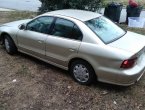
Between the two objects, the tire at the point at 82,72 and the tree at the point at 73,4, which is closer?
the tire at the point at 82,72

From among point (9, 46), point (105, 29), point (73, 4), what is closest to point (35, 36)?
point (9, 46)

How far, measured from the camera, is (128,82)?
5.00 meters

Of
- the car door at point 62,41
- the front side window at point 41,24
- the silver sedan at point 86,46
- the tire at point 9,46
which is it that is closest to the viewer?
the silver sedan at point 86,46

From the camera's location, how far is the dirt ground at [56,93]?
4.93 meters

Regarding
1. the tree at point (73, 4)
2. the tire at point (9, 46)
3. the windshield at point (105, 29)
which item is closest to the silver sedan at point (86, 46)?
the windshield at point (105, 29)

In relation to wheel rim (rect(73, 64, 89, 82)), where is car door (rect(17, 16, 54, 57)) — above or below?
above

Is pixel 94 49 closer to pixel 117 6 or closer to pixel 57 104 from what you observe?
pixel 57 104

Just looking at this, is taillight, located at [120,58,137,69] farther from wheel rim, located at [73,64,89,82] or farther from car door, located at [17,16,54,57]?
car door, located at [17,16,54,57]

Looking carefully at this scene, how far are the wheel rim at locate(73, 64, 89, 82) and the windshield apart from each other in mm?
736

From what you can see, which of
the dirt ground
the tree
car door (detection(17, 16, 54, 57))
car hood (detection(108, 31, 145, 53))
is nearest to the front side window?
car door (detection(17, 16, 54, 57))

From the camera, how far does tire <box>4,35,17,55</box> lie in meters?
7.05

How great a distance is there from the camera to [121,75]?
491cm

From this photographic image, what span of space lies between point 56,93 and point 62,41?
114 cm

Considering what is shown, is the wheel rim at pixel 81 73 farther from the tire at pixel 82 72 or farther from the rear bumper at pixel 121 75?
the rear bumper at pixel 121 75
